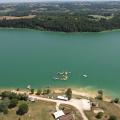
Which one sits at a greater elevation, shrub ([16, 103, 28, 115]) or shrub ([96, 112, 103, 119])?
shrub ([16, 103, 28, 115])

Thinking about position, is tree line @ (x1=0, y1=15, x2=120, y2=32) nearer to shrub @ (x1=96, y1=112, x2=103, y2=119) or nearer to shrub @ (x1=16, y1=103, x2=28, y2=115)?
shrub @ (x1=96, y1=112, x2=103, y2=119)

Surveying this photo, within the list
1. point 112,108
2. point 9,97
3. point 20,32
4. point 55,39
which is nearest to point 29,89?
point 9,97

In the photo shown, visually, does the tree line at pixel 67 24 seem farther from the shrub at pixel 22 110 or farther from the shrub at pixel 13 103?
the shrub at pixel 22 110

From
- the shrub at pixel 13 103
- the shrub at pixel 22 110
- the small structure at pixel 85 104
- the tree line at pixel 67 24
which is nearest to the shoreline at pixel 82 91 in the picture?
the small structure at pixel 85 104

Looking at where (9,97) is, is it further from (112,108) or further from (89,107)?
(112,108)

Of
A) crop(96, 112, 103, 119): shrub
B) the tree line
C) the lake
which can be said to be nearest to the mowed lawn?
crop(96, 112, 103, 119): shrub

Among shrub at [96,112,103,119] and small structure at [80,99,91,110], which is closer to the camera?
shrub at [96,112,103,119]
